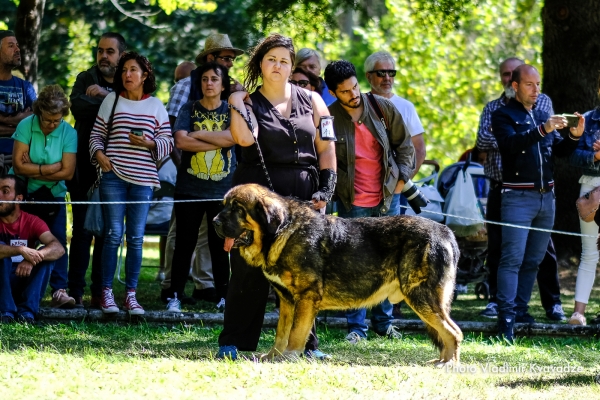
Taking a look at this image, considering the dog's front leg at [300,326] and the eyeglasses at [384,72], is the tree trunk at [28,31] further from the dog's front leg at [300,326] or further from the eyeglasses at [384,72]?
the dog's front leg at [300,326]

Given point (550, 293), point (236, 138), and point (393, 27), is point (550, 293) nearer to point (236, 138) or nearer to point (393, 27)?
point (236, 138)

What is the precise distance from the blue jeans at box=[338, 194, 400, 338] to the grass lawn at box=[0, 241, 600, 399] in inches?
6.6

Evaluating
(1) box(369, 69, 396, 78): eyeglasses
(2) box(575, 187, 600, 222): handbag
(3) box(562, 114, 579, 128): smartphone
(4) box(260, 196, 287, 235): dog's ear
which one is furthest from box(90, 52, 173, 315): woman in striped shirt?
(2) box(575, 187, 600, 222): handbag

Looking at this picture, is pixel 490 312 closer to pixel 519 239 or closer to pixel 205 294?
pixel 519 239

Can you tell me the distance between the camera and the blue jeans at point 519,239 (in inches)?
361

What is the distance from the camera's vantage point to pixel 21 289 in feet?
30.0

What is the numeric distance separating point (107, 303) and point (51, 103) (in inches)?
76.8

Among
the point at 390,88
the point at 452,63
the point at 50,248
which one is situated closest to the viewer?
the point at 50,248

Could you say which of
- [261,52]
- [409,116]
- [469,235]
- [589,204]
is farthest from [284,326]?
[469,235]

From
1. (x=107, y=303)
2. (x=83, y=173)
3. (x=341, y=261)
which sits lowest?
(x=107, y=303)

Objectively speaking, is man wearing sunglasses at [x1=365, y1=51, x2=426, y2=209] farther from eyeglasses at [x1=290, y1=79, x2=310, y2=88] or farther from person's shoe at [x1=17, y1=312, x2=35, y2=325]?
person's shoe at [x1=17, y1=312, x2=35, y2=325]

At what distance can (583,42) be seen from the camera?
13570mm

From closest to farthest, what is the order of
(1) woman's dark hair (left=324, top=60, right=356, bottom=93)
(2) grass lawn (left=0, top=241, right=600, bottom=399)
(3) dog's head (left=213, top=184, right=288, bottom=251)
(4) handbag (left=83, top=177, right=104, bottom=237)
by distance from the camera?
(2) grass lawn (left=0, top=241, right=600, bottom=399) < (3) dog's head (left=213, top=184, right=288, bottom=251) < (1) woman's dark hair (left=324, top=60, right=356, bottom=93) < (4) handbag (left=83, top=177, right=104, bottom=237)

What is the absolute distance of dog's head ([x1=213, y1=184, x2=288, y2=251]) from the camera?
22.8 feet
